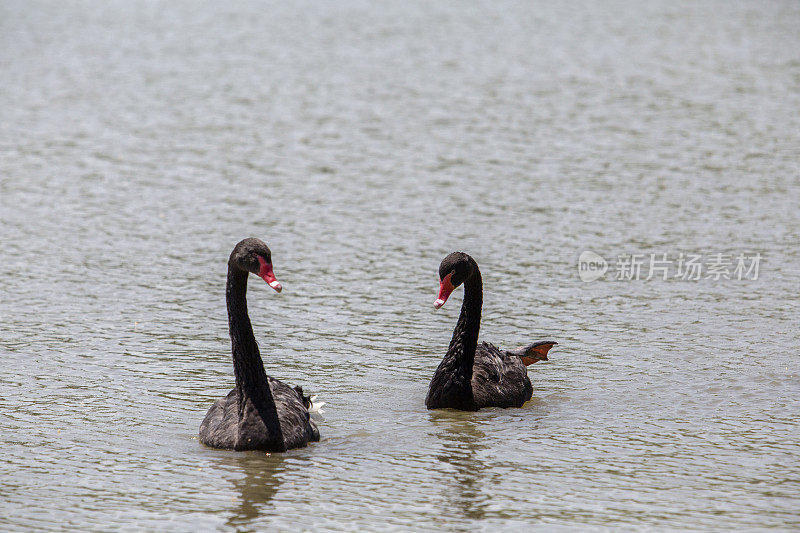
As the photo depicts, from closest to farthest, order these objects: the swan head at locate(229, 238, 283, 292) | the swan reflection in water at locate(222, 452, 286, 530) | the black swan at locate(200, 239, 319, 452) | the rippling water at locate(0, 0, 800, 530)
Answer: the swan reflection in water at locate(222, 452, 286, 530) → the rippling water at locate(0, 0, 800, 530) → the swan head at locate(229, 238, 283, 292) → the black swan at locate(200, 239, 319, 452)

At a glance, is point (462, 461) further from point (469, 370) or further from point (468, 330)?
point (468, 330)

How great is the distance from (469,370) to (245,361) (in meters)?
1.59

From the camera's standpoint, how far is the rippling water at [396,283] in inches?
255

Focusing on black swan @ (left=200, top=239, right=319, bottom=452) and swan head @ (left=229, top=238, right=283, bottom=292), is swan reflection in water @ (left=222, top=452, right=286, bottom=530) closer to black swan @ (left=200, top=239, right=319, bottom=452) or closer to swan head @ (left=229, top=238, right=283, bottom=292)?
black swan @ (left=200, top=239, right=319, bottom=452)

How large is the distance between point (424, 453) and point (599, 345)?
2541 millimetres

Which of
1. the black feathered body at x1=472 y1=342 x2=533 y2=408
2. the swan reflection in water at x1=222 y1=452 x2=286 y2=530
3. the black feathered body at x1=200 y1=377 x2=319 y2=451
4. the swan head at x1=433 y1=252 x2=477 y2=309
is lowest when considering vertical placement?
the swan reflection in water at x1=222 y1=452 x2=286 y2=530

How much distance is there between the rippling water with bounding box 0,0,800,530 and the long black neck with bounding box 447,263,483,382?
0.35 meters

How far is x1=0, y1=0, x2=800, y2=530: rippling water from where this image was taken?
646 centimetres

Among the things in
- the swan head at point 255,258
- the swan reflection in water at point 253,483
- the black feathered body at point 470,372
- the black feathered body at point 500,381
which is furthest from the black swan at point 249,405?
the black feathered body at point 500,381

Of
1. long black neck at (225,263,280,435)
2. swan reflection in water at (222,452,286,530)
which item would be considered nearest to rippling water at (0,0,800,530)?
swan reflection in water at (222,452,286,530)

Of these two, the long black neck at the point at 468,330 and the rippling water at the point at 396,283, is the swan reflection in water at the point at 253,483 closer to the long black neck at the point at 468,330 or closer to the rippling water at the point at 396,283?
the rippling water at the point at 396,283

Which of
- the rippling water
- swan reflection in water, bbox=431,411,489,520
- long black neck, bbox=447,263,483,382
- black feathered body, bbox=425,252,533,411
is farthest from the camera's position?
long black neck, bbox=447,263,483,382

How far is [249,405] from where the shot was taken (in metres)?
6.97

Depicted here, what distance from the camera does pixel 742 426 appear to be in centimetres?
747
